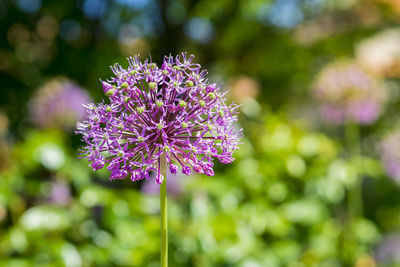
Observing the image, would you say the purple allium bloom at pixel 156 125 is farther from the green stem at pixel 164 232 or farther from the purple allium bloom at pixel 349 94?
the purple allium bloom at pixel 349 94

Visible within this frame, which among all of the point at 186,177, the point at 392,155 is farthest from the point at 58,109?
the point at 392,155

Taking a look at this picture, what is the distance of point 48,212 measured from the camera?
2197 millimetres

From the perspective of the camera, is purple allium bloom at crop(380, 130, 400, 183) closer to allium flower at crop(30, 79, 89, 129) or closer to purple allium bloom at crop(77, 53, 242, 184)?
allium flower at crop(30, 79, 89, 129)

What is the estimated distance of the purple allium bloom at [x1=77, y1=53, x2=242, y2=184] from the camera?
100 cm

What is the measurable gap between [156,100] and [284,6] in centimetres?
579

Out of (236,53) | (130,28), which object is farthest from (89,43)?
(236,53)

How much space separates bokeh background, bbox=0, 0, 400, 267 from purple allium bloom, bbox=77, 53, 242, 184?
1.19m

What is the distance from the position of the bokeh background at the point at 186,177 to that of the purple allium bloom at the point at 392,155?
0.01m

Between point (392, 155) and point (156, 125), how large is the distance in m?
3.13

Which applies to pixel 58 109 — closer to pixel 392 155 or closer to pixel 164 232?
pixel 164 232

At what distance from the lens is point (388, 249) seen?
4027mm

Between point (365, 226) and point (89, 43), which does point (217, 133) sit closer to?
point (365, 226)

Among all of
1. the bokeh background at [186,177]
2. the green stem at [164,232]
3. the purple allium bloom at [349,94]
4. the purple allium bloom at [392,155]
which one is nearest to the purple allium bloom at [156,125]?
the green stem at [164,232]

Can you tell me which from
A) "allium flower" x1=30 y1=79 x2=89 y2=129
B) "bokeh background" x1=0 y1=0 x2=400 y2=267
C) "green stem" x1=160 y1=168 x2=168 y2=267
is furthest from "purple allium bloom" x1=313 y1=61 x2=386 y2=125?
"green stem" x1=160 y1=168 x2=168 y2=267
